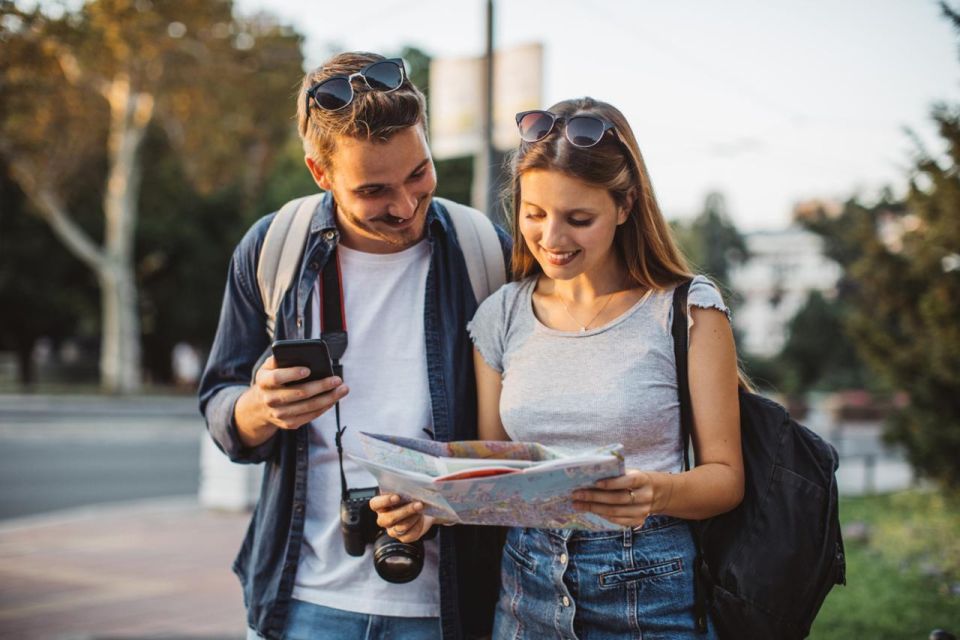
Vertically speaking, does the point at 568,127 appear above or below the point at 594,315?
above

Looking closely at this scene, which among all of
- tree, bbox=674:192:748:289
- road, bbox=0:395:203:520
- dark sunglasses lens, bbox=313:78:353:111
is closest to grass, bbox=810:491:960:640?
dark sunglasses lens, bbox=313:78:353:111

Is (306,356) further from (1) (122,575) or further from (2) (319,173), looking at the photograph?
(1) (122,575)

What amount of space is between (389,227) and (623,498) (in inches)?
36.2

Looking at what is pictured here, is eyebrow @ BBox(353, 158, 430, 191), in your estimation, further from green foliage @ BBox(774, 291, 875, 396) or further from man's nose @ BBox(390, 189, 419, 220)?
green foliage @ BBox(774, 291, 875, 396)

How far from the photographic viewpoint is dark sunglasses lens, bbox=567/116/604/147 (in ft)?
6.72

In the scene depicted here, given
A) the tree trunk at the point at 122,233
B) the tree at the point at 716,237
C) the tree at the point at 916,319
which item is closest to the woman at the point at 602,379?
the tree at the point at 916,319

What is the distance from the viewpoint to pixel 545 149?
207cm

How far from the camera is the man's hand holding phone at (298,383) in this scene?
75.2 inches

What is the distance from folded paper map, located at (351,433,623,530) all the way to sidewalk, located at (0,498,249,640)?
12.5 ft

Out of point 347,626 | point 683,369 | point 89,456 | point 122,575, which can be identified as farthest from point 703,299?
point 89,456

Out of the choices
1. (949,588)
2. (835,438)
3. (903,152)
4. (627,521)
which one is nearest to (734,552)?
(627,521)

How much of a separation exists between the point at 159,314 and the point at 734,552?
32.6 meters

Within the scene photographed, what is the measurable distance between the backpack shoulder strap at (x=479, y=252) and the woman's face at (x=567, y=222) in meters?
0.36

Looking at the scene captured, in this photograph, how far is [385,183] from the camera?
2.16 m
